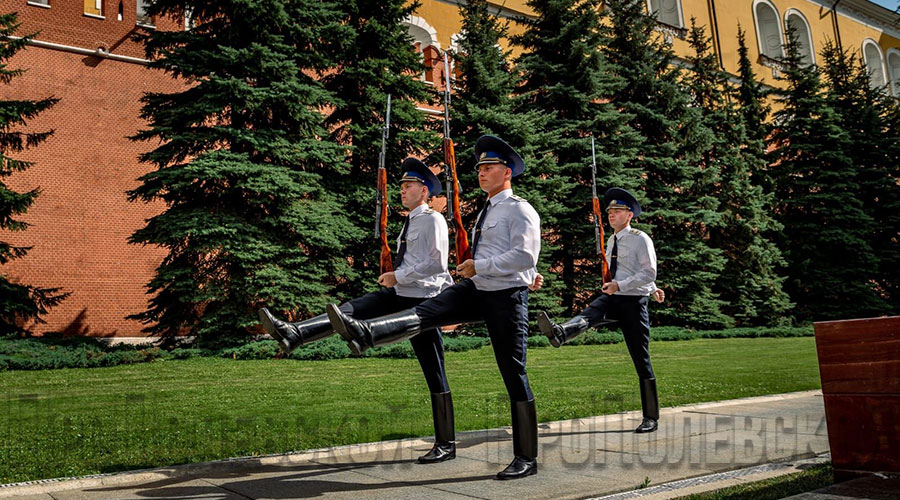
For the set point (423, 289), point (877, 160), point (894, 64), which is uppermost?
point (894, 64)

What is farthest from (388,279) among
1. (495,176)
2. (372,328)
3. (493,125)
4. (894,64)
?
(894,64)

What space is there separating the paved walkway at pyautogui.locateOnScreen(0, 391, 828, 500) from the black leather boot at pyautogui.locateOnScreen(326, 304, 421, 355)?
2.81 ft

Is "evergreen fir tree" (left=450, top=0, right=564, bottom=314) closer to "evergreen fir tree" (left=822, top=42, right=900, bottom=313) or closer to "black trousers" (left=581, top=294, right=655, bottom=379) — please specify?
"black trousers" (left=581, top=294, right=655, bottom=379)

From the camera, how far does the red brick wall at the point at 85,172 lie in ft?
65.8

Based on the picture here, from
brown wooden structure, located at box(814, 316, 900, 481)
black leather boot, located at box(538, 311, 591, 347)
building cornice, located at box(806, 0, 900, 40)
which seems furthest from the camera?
building cornice, located at box(806, 0, 900, 40)

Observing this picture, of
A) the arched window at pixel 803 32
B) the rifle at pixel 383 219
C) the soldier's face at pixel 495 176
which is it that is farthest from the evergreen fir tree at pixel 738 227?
the soldier's face at pixel 495 176

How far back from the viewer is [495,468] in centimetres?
460

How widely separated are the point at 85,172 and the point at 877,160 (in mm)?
33279

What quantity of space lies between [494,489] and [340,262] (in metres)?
14.3

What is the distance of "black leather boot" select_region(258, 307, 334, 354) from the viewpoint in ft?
13.8

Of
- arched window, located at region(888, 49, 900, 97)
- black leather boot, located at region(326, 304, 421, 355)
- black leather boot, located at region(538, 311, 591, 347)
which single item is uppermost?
arched window, located at region(888, 49, 900, 97)

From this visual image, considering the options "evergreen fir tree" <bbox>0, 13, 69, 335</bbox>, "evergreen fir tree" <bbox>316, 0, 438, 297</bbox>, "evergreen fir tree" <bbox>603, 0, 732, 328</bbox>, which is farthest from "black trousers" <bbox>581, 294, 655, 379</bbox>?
"evergreen fir tree" <bbox>603, 0, 732, 328</bbox>

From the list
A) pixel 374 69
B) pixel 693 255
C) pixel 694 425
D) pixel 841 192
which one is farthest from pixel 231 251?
pixel 841 192

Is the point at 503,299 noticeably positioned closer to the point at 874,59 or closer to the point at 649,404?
the point at 649,404
